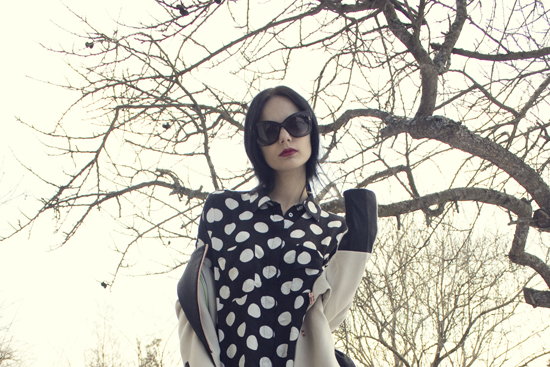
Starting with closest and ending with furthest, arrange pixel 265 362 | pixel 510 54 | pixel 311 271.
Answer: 1. pixel 265 362
2. pixel 311 271
3. pixel 510 54

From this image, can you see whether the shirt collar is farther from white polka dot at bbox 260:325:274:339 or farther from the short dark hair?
white polka dot at bbox 260:325:274:339

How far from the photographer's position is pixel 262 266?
4.83ft

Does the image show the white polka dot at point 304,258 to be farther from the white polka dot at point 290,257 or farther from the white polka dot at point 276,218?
the white polka dot at point 276,218

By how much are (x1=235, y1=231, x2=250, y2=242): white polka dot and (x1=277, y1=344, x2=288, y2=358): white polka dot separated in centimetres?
33

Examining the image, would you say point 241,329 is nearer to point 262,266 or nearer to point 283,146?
point 262,266

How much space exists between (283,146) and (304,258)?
1.18 feet

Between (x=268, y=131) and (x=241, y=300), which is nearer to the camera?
(x=241, y=300)

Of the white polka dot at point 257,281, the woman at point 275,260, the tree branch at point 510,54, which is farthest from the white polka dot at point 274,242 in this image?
the tree branch at point 510,54

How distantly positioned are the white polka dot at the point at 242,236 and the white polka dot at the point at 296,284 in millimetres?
197

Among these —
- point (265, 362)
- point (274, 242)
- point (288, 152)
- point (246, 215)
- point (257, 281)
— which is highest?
point (288, 152)

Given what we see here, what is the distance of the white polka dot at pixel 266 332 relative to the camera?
1.39 meters

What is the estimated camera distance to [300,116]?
1.56 metres

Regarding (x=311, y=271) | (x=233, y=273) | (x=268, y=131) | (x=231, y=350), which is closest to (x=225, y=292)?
(x=233, y=273)

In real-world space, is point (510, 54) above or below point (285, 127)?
above
